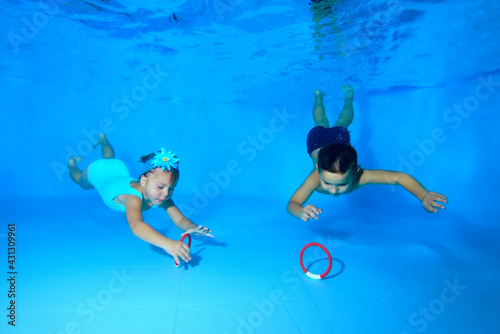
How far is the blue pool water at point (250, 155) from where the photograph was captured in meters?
3.68

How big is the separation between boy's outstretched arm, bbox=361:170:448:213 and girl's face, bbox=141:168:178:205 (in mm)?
3407

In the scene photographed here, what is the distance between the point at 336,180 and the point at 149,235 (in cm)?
282

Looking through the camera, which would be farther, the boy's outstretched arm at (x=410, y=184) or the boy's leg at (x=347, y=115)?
the boy's leg at (x=347, y=115)

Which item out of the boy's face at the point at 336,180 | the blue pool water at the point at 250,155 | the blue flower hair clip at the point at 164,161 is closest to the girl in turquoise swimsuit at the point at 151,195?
the blue flower hair clip at the point at 164,161

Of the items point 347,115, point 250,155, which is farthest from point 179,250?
point 250,155

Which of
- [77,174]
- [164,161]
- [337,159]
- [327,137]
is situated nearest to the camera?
[337,159]

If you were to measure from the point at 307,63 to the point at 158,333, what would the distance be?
38.6 ft

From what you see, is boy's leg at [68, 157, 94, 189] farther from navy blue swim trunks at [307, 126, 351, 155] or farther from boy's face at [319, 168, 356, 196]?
boy's face at [319, 168, 356, 196]

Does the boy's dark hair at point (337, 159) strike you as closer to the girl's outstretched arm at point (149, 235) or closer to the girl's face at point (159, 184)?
the girl's outstretched arm at point (149, 235)

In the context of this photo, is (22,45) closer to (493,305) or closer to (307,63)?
(307,63)

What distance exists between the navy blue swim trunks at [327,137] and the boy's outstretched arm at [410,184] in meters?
1.49

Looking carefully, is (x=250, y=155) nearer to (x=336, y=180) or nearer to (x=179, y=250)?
(x=336, y=180)

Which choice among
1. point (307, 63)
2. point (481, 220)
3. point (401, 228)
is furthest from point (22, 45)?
point (481, 220)

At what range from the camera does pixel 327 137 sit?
21.2ft
